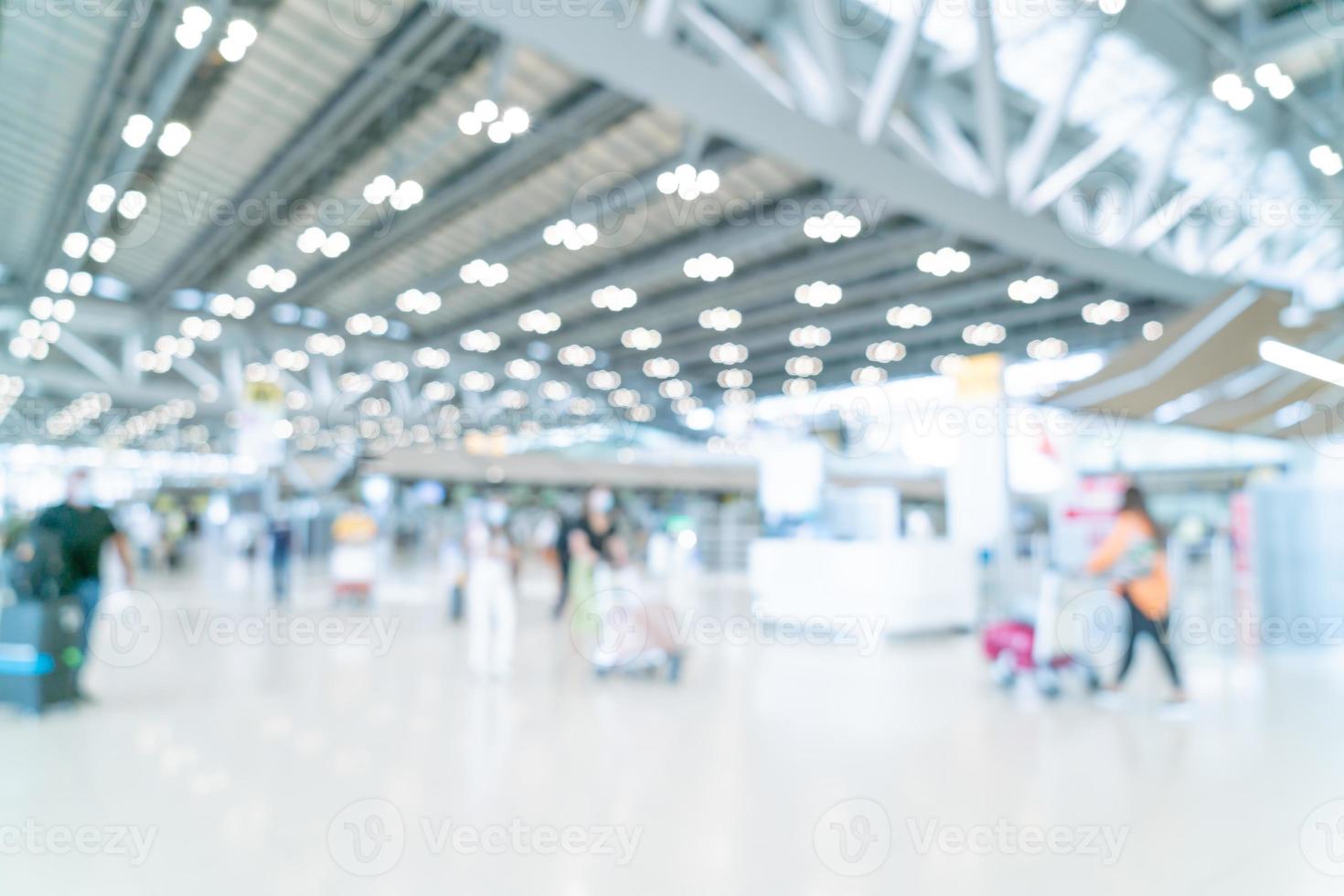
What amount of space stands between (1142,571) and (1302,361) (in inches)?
115

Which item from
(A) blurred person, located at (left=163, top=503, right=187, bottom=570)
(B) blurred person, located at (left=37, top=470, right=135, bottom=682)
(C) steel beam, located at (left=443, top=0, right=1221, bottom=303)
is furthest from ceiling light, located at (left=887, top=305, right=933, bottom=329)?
(A) blurred person, located at (left=163, top=503, right=187, bottom=570)

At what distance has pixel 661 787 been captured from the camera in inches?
148

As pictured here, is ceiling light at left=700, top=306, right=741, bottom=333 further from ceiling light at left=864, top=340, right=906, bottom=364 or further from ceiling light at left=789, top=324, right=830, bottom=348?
ceiling light at left=864, top=340, right=906, bottom=364

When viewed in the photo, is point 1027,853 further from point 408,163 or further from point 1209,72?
point 408,163

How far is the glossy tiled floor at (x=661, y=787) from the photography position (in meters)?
Result: 2.85

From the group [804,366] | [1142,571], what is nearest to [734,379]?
[804,366]

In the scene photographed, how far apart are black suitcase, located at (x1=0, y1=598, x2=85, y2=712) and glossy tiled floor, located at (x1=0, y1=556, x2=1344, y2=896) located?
0.19 metres

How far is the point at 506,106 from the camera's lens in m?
11.4

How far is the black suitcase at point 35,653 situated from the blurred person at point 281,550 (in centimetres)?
716

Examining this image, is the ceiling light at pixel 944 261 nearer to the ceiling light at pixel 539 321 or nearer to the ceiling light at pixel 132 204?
the ceiling light at pixel 539 321

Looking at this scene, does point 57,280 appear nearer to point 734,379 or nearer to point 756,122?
point 756,122

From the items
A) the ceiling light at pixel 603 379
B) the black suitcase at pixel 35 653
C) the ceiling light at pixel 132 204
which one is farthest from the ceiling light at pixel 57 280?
the ceiling light at pixel 603 379

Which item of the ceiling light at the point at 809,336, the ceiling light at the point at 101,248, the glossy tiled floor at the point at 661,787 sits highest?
the ceiling light at the point at 809,336

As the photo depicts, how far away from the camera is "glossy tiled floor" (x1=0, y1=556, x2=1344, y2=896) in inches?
112
